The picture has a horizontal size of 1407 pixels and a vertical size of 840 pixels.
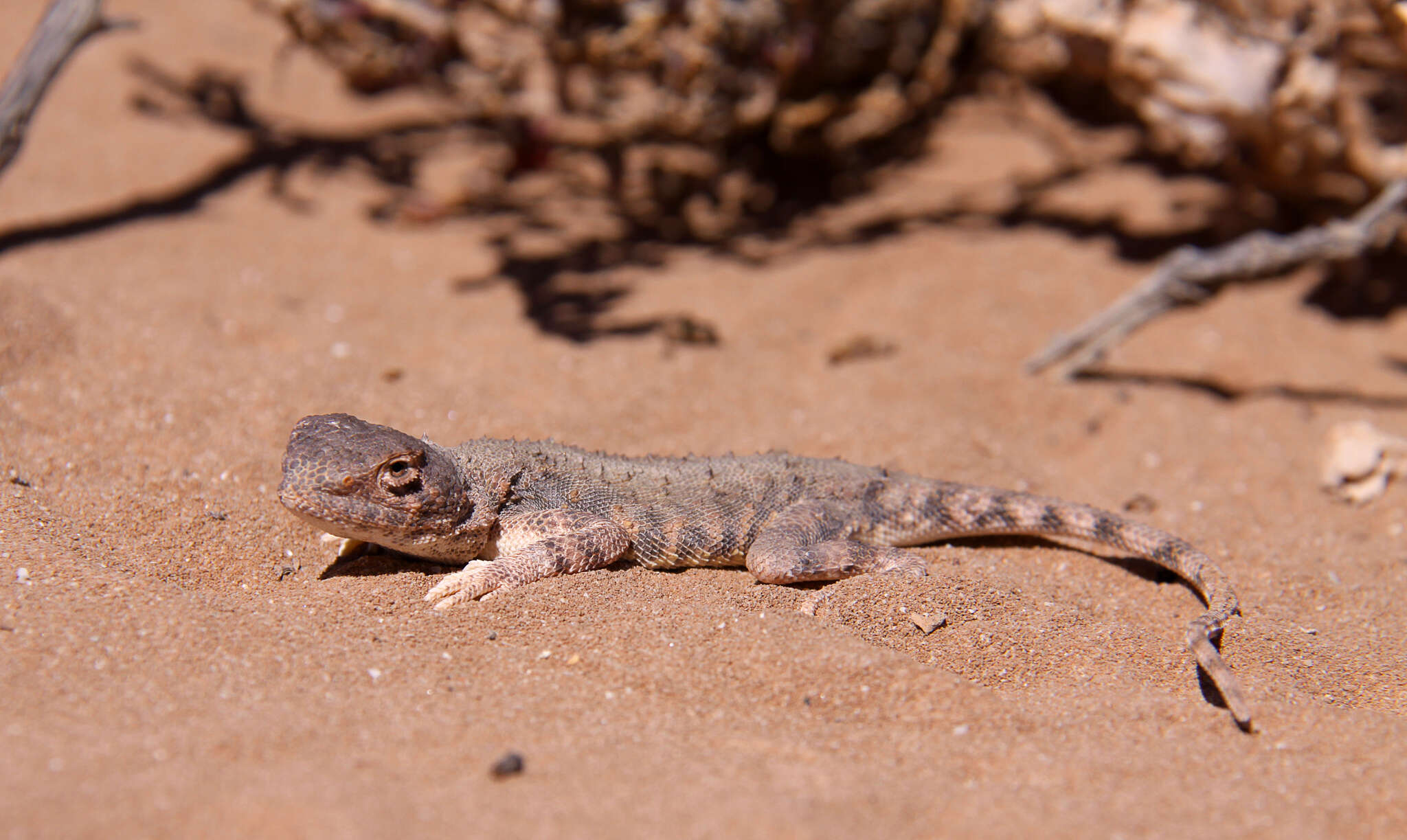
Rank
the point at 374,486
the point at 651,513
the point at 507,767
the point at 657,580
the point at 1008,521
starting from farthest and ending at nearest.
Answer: the point at 1008,521 < the point at 651,513 < the point at 657,580 < the point at 374,486 < the point at 507,767

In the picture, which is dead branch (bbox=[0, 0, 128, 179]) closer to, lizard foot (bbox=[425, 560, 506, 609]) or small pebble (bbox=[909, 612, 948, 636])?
lizard foot (bbox=[425, 560, 506, 609])

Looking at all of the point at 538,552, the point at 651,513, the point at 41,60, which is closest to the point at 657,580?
the point at 651,513

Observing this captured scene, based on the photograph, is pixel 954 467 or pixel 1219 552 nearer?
pixel 1219 552

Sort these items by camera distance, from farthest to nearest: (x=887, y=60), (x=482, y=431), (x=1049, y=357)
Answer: (x=887, y=60) < (x=1049, y=357) < (x=482, y=431)

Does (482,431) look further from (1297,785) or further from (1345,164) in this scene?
(1345,164)

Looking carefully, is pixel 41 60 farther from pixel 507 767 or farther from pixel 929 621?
pixel 929 621

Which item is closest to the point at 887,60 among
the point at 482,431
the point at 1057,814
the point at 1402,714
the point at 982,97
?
the point at 982,97

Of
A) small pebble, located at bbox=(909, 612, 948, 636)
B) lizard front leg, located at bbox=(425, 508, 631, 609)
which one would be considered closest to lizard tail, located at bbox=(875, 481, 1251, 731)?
small pebble, located at bbox=(909, 612, 948, 636)
